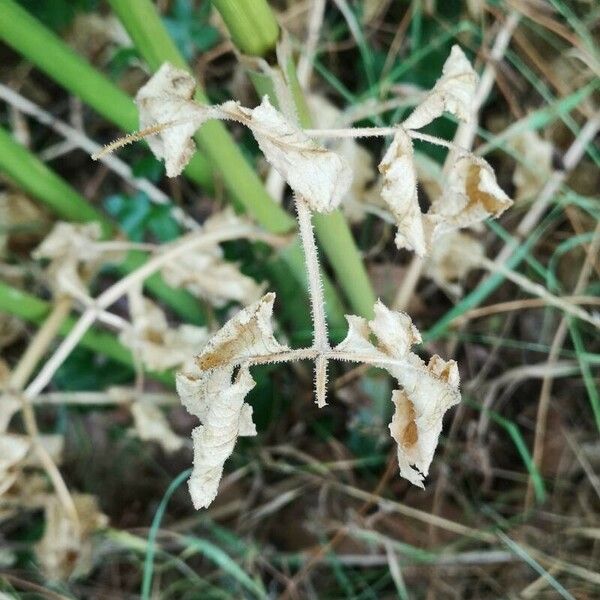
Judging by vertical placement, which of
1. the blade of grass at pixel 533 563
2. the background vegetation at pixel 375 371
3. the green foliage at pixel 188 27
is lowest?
the blade of grass at pixel 533 563

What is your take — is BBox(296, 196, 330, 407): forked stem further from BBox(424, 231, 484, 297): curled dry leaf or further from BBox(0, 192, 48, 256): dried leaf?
BBox(0, 192, 48, 256): dried leaf

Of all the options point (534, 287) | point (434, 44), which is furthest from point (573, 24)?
point (534, 287)

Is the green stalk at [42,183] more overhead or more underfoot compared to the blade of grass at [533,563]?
more overhead

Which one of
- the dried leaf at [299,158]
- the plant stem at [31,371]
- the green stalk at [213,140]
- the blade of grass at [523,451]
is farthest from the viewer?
the blade of grass at [523,451]

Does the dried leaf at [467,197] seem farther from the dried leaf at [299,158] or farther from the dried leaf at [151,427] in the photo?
the dried leaf at [151,427]

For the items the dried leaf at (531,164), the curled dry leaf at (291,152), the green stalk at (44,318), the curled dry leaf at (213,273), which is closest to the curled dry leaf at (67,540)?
the green stalk at (44,318)

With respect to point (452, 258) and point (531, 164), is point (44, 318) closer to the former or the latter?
point (452, 258)

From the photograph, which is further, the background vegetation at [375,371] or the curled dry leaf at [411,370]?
the background vegetation at [375,371]

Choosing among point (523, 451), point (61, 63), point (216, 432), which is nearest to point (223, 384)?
point (216, 432)
